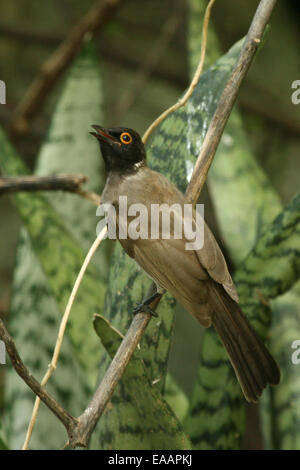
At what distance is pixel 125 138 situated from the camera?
1.21 metres

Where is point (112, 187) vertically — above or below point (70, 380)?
above

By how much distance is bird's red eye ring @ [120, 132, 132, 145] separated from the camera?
1.21 metres

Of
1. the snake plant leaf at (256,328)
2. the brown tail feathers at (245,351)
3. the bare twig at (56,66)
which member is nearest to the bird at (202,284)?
the brown tail feathers at (245,351)

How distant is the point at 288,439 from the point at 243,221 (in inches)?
19.7

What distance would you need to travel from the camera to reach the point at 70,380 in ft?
4.69

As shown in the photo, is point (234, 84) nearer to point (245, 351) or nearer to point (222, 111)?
point (222, 111)

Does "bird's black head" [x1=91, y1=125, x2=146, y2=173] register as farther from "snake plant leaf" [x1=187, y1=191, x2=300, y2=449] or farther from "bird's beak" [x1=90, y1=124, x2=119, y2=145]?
"snake plant leaf" [x1=187, y1=191, x2=300, y2=449]

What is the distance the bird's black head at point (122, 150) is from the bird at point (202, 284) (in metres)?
0.06

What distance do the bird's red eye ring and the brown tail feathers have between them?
0.36m

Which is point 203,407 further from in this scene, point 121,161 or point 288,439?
point 121,161

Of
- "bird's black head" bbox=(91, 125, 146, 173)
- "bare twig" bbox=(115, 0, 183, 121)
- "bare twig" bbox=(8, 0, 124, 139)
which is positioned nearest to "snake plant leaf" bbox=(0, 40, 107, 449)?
"bird's black head" bbox=(91, 125, 146, 173)

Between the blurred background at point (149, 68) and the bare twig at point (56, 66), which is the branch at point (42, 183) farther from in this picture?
the blurred background at point (149, 68)
